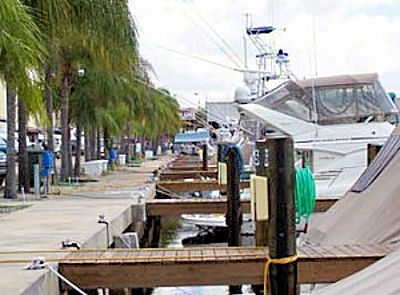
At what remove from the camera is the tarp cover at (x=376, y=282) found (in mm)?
3558

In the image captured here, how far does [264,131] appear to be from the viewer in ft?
65.1

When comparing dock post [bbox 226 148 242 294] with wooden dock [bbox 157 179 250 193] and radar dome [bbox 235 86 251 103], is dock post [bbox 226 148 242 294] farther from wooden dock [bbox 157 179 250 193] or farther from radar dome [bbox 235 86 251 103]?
radar dome [bbox 235 86 251 103]

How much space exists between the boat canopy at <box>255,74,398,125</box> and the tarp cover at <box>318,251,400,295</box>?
1423 cm

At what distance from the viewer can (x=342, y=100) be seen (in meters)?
18.4

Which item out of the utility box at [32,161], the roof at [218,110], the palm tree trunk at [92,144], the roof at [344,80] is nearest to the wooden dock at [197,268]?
the roof at [344,80]

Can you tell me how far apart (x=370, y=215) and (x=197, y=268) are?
180cm

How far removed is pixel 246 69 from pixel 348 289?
2732 centimetres

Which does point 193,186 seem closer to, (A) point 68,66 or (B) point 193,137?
(A) point 68,66

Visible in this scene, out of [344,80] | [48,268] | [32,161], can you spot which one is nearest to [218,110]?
[32,161]

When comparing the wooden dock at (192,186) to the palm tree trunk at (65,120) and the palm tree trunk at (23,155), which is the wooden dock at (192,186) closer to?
the palm tree trunk at (23,155)

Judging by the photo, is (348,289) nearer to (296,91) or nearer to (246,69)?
(296,91)

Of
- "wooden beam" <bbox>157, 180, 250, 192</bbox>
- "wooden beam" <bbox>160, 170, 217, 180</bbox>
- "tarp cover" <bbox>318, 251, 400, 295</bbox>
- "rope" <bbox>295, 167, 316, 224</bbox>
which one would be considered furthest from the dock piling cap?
"wooden beam" <bbox>160, 170, 217, 180</bbox>

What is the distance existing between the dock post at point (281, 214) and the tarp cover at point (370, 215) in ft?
5.09

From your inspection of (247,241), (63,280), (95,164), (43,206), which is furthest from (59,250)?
(95,164)
